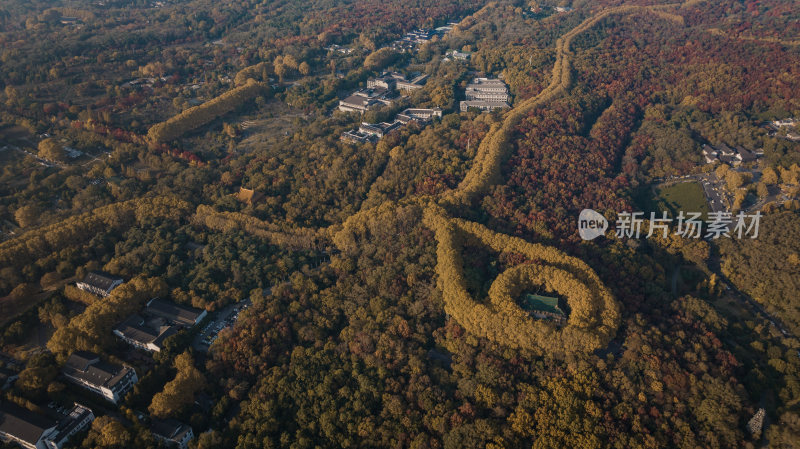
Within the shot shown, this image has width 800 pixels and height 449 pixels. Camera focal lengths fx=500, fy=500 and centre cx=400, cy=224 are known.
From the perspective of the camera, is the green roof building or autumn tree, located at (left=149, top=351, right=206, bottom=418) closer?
autumn tree, located at (left=149, top=351, right=206, bottom=418)

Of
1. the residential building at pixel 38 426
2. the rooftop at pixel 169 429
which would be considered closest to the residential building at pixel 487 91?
the rooftop at pixel 169 429

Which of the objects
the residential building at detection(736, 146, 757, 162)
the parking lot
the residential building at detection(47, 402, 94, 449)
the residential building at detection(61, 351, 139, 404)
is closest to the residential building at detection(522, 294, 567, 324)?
the parking lot

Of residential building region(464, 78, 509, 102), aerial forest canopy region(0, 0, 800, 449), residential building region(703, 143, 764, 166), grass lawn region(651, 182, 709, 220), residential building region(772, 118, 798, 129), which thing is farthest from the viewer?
residential building region(464, 78, 509, 102)

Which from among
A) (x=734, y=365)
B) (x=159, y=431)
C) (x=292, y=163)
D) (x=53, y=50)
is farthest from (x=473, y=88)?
(x=53, y=50)

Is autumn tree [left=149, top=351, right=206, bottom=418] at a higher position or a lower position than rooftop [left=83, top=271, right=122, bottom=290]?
lower

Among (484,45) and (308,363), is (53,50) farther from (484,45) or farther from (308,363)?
(308,363)

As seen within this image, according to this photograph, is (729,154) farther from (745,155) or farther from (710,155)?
(710,155)

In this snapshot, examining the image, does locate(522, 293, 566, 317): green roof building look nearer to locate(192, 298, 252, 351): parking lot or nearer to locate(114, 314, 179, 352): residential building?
locate(192, 298, 252, 351): parking lot

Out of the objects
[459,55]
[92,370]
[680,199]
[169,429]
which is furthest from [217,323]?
[459,55]
